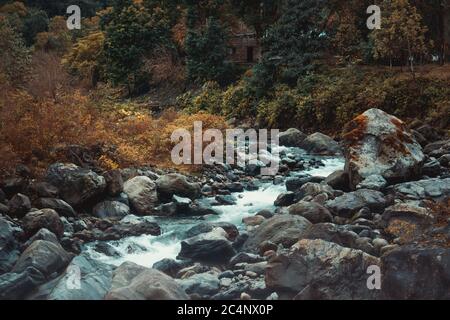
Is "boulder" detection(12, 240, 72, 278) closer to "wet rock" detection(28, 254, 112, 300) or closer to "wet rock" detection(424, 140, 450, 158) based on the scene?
"wet rock" detection(28, 254, 112, 300)

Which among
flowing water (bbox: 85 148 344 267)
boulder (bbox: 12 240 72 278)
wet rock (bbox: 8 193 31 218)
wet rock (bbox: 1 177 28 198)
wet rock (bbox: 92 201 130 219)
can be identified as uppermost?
wet rock (bbox: 1 177 28 198)

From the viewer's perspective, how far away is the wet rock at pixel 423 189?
12789 millimetres

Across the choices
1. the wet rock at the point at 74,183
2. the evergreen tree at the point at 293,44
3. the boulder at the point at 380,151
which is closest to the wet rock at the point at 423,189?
the boulder at the point at 380,151

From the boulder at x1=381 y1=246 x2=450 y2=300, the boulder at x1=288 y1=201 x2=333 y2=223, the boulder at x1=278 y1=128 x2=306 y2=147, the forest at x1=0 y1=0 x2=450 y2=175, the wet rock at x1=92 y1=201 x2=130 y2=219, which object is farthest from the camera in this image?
the boulder at x1=278 y1=128 x2=306 y2=147

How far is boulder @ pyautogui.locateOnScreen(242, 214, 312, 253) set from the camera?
9.98 metres

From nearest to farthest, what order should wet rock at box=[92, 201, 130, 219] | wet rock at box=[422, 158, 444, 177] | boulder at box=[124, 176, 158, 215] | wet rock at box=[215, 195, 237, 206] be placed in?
wet rock at box=[92, 201, 130, 219] → boulder at box=[124, 176, 158, 215] → wet rock at box=[215, 195, 237, 206] → wet rock at box=[422, 158, 444, 177]

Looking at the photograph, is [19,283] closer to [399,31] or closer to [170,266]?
[170,266]

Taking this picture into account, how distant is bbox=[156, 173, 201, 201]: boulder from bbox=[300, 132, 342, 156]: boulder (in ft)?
27.7

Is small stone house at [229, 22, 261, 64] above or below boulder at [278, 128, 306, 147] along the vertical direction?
above

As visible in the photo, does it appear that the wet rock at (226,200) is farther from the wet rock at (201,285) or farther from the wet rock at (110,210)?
the wet rock at (201,285)

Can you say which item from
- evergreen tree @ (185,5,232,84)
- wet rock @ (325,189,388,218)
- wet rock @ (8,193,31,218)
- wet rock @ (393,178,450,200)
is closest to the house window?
evergreen tree @ (185,5,232,84)

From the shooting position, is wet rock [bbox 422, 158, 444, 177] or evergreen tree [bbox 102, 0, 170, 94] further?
evergreen tree [bbox 102, 0, 170, 94]
